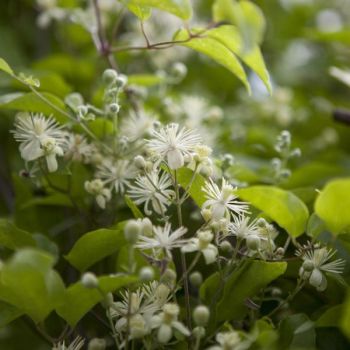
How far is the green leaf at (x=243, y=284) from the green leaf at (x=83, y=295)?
14cm

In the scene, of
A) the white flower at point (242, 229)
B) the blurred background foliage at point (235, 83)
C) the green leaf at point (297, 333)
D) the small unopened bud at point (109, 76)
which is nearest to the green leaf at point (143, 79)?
the blurred background foliage at point (235, 83)

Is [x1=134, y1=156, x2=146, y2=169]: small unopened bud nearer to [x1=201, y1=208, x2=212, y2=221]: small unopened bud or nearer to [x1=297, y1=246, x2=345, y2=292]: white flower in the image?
[x1=201, y1=208, x2=212, y2=221]: small unopened bud

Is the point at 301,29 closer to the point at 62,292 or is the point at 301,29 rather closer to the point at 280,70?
the point at 280,70

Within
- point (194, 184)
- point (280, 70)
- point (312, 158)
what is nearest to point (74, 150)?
point (194, 184)

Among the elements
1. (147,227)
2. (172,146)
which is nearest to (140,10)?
(172,146)

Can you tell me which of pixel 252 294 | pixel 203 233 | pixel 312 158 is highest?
pixel 203 233

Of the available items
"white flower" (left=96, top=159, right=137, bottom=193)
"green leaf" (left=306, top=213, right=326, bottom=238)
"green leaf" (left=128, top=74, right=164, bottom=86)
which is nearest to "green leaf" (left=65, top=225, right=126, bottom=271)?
"white flower" (left=96, top=159, right=137, bottom=193)

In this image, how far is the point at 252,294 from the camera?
2.55 feet

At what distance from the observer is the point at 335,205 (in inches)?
27.2

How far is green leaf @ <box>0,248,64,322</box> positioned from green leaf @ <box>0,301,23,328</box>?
18mm

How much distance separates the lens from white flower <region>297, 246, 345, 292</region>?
766 mm

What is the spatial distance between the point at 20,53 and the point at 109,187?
0.73 metres

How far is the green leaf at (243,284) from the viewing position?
77cm

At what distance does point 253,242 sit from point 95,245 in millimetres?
204
